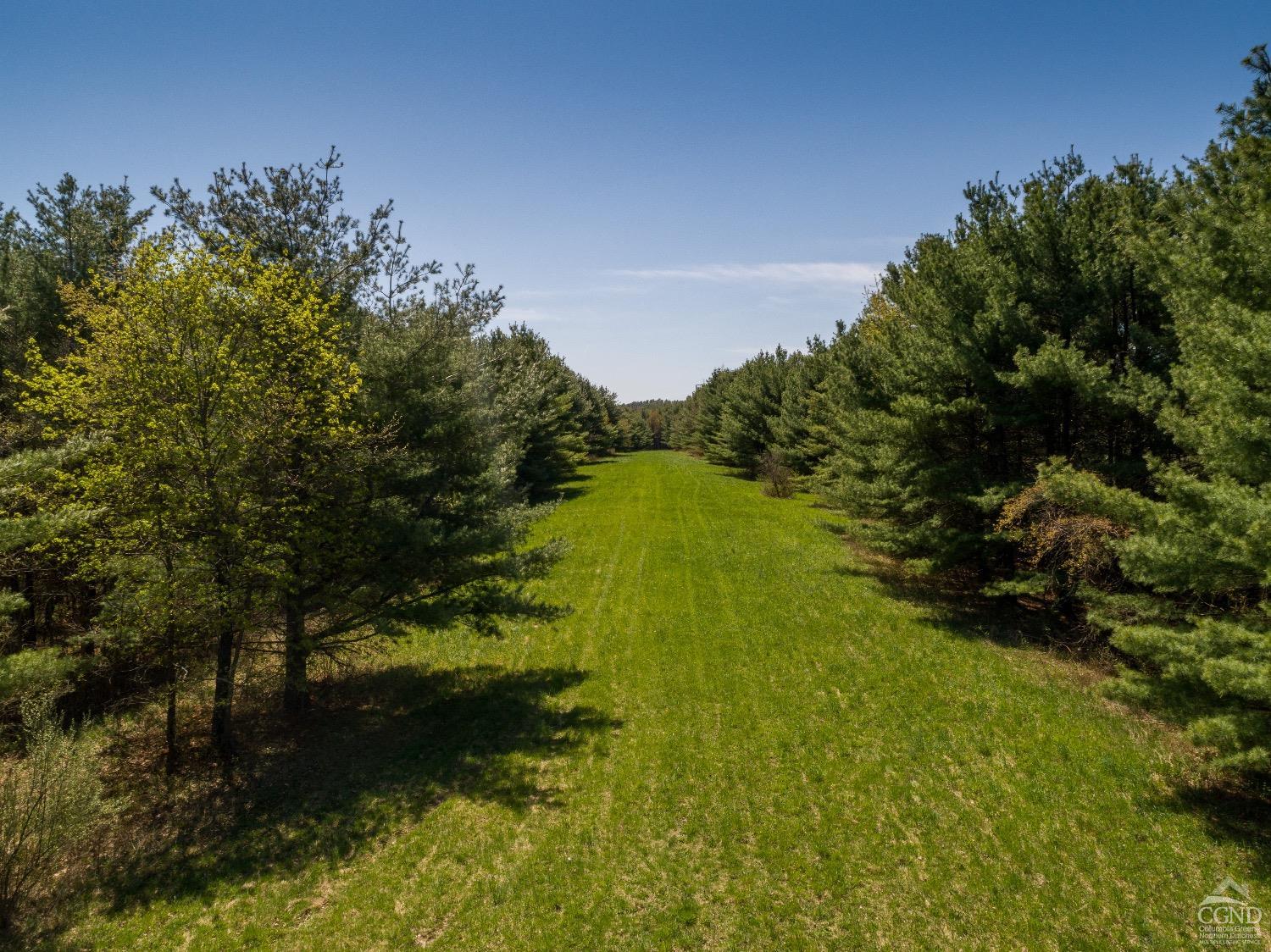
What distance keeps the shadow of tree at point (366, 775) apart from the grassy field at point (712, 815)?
5 centimetres

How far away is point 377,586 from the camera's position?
11188mm

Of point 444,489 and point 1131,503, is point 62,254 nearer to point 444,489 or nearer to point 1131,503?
point 444,489

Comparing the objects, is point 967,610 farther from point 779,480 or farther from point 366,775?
point 779,480

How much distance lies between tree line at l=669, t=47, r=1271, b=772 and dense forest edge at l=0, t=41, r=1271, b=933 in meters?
0.07

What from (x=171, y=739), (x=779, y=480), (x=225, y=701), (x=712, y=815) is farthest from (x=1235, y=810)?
(x=779, y=480)

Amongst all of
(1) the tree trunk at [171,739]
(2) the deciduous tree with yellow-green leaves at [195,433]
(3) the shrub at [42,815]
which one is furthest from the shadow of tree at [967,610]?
(3) the shrub at [42,815]

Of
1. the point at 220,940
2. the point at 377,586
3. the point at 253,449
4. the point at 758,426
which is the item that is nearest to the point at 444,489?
the point at 377,586

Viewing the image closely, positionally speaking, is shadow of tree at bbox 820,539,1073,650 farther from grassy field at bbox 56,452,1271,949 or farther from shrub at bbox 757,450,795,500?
shrub at bbox 757,450,795,500

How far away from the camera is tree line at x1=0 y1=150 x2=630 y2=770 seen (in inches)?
335

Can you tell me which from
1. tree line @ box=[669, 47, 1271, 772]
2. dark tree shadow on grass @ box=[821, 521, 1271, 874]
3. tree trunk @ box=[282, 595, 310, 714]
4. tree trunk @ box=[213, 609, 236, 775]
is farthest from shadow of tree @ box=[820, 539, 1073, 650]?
tree trunk @ box=[213, 609, 236, 775]

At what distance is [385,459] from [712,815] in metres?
8.27

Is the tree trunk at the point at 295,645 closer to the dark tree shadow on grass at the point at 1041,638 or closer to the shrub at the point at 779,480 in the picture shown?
the dark tree shadow on grass at the point at 1041,638

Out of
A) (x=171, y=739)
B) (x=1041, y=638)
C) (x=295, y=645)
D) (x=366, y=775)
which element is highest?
(x=295, y=645)

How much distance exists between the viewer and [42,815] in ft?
22.3
